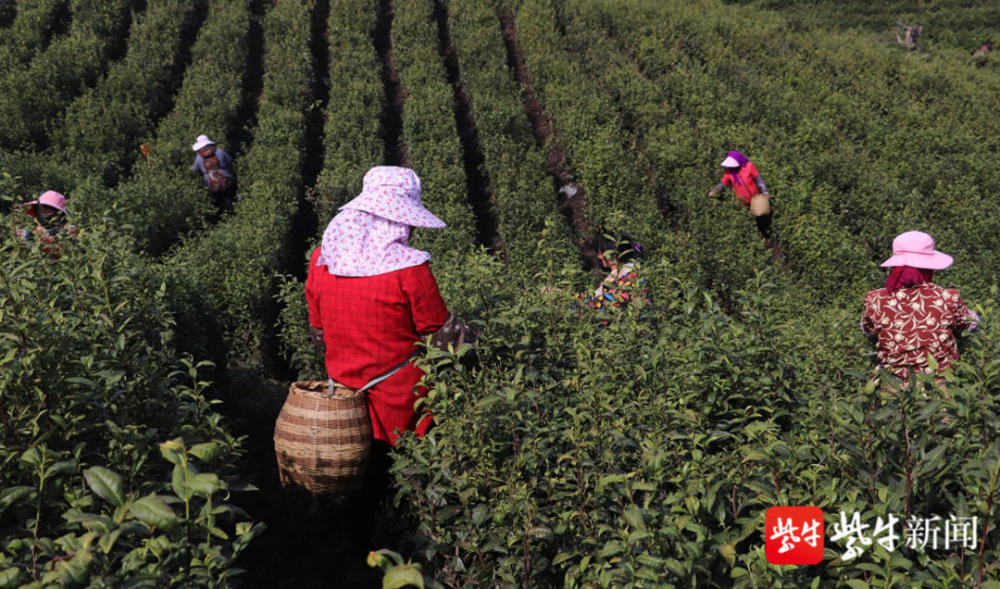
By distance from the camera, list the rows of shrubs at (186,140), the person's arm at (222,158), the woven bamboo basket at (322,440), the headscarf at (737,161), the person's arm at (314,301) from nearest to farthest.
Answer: the woven bamboo basket at (322,440) → the person's arm at (314,301) → the rows of shrubs at (186,140) → the headscarf at (737,161) → the person's arm at (222,158)

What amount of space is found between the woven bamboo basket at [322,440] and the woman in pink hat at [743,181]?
8241mm

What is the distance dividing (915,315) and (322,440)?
4058 millimetres

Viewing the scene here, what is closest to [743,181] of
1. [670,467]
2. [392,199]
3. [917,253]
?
[917,253]

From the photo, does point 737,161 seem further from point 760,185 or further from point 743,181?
point 760,185

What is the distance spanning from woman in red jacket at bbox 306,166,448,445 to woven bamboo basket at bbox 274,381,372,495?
0.18m

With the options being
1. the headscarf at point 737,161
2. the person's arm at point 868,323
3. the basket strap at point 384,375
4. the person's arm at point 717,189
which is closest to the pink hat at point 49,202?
the basket strap at point 384,375

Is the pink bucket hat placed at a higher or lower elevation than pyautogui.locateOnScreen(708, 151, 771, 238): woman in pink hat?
lower

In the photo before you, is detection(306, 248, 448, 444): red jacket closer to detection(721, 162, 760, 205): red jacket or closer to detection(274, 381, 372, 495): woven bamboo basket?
detection(274, 381, 372, 495): woven bamboo basket

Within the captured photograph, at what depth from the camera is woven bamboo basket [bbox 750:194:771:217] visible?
1020 cm

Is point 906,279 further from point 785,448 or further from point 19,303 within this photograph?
point 19,303

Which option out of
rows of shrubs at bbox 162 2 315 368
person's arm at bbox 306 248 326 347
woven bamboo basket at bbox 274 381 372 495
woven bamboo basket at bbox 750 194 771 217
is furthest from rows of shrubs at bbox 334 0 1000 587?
woven bamboo basket at bbox 750 194 771 217

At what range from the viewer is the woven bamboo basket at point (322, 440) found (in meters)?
3.40

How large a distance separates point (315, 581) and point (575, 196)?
8989 millimetres

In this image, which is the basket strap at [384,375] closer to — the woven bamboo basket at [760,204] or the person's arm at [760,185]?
the woven bamboo basket at [760,204]
